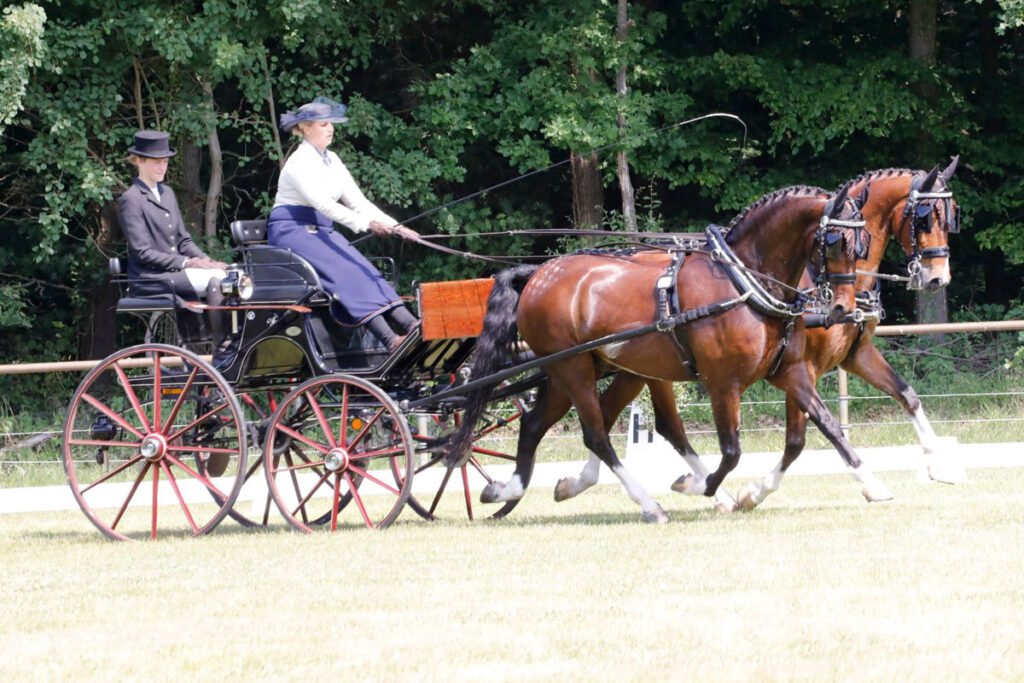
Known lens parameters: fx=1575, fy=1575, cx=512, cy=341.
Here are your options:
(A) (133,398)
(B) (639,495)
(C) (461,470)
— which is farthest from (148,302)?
(B) (639,495)

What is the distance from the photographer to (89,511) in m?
8.74

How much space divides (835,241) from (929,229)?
484mm

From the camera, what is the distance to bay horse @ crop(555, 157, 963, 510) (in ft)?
26.3

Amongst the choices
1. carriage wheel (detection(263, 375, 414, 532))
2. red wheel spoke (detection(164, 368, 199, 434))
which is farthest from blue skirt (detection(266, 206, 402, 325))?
red wheel spoke (detection(164, 368, 199, 434))

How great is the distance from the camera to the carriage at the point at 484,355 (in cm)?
822

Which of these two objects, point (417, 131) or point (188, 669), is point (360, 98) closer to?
point (417, 131)

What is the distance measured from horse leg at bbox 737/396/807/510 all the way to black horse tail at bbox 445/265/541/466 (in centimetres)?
155

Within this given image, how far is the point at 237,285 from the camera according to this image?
870 centimetres

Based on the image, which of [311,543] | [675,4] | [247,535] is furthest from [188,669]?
[675,4]

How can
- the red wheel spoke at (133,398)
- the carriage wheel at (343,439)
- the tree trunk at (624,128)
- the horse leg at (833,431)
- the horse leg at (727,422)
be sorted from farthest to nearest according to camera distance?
the tree trunk at (624,128), the red wheel spoke at (133,398), the carriage wheel at (343,439), the horse leg at (727,422), the horse leg at (833,431)

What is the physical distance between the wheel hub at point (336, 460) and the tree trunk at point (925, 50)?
10450mm

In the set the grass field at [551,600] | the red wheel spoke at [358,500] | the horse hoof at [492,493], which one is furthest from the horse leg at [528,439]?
the red wheel spoke at [358,500]

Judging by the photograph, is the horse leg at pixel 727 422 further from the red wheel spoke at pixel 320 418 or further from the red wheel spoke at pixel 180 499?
the red wheel spoke at pixel 180 499

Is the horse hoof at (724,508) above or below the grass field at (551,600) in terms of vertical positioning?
below
